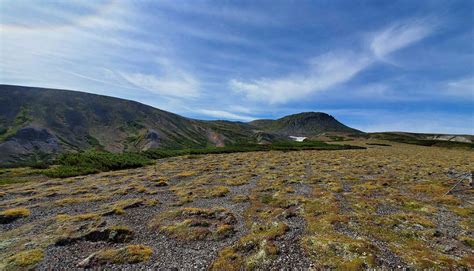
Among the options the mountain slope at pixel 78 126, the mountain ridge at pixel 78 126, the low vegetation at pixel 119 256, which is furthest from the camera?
the mountain slope at pixel 78 126

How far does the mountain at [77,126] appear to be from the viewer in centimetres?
10719

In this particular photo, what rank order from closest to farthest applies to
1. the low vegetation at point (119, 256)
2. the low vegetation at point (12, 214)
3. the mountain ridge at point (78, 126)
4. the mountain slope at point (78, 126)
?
the low vegetation at point (119, 256) < the low vegetation at point (12, 214) < the mountain ridge at point (78, 126) < the mountain slope at point (78, 126)

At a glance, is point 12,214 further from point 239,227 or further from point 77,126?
point 77,126

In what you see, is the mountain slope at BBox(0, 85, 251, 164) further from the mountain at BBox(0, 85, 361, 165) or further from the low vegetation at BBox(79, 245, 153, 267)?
the low vegetation at BBox(79, 245, 153, 267)

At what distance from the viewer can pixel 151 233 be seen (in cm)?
1622

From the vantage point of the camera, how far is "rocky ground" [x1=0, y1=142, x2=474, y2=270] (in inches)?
489

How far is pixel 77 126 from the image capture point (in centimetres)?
14225

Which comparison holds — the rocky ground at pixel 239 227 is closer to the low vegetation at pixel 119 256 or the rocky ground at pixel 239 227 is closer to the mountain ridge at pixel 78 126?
the low vegetation at pixel 119 256

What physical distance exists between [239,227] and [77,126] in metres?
157

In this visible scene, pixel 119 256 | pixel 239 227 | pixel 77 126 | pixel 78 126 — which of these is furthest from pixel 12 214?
pixel 78 126

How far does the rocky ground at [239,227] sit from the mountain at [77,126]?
96818mm

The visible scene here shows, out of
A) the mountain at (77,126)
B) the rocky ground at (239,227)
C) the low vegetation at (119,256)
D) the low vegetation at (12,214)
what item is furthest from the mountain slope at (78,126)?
the low vegetation at (119,256)

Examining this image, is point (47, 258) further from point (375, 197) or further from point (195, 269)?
point (375, 197)

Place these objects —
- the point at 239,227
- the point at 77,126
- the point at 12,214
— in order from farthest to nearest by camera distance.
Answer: the point at 77,126
the point at 12,214
the point at 239,227
